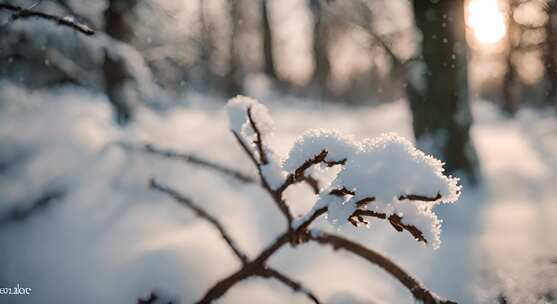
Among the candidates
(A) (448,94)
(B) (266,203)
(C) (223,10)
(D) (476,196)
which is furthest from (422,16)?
(C) (223,10)

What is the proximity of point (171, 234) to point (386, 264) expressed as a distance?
0.93 m

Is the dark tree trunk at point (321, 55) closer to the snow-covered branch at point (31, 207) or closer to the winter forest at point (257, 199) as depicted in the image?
the winter forest at point (257, 199)

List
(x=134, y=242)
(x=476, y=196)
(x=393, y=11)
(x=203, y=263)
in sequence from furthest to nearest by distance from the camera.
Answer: (x=393, y=11) < (x=476, y=196) < (x=134, y=242) < (x=203, y=263)

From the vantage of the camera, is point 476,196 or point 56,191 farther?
point 476,196

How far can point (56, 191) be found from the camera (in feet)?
5.55

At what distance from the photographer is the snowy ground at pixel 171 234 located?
1.18 meters

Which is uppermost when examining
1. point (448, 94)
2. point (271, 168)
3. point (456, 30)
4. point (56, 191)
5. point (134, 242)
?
point (456, 30)

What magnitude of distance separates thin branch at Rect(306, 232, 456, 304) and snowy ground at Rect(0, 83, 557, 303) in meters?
0.46

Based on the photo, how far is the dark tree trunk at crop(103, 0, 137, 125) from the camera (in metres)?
3.99

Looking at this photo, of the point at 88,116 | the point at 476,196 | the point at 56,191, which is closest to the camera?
the point at 56,191

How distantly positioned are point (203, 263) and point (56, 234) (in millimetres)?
601

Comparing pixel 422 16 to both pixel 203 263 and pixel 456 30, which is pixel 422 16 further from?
pixel 203 263

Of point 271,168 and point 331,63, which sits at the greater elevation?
point 331,63

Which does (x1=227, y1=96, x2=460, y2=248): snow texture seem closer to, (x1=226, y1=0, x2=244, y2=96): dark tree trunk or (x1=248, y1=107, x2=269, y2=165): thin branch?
(x1=248, y1=107, x2=269, y2=165): thin branch
